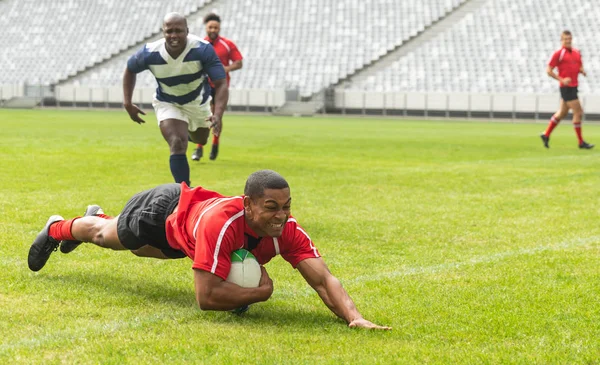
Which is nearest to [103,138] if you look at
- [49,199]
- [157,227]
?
[49,199]

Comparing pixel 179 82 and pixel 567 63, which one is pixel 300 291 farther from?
pixel 567 63

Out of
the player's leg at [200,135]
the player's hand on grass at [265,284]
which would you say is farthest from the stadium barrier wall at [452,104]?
the player's hand on grass at [265,284]

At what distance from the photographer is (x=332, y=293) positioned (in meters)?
4.67

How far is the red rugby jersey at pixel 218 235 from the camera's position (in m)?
4.55

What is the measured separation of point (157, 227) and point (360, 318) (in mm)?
1279

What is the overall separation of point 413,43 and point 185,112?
109ft

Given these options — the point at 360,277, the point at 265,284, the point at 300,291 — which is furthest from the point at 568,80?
the point at 265,284

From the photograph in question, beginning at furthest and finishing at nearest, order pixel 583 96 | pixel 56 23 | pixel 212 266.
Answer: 1. pixel 56 23
2. pixel 583 96
3. pixel 212 266

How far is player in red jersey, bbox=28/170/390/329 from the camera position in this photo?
4512mm

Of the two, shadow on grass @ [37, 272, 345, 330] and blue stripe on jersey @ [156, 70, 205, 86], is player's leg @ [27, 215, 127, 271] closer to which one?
shadow on grass @ [37, 272, 345, 330]

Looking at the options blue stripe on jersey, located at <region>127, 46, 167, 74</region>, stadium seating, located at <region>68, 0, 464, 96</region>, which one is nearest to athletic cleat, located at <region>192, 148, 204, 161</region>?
blue stripe on jersey, located at <region>127, 46, 167, 74</region>

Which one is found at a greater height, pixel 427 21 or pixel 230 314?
pixel 427 21

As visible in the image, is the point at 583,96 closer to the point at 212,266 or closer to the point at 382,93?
the point at 382,93

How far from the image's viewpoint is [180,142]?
9.45 metres
